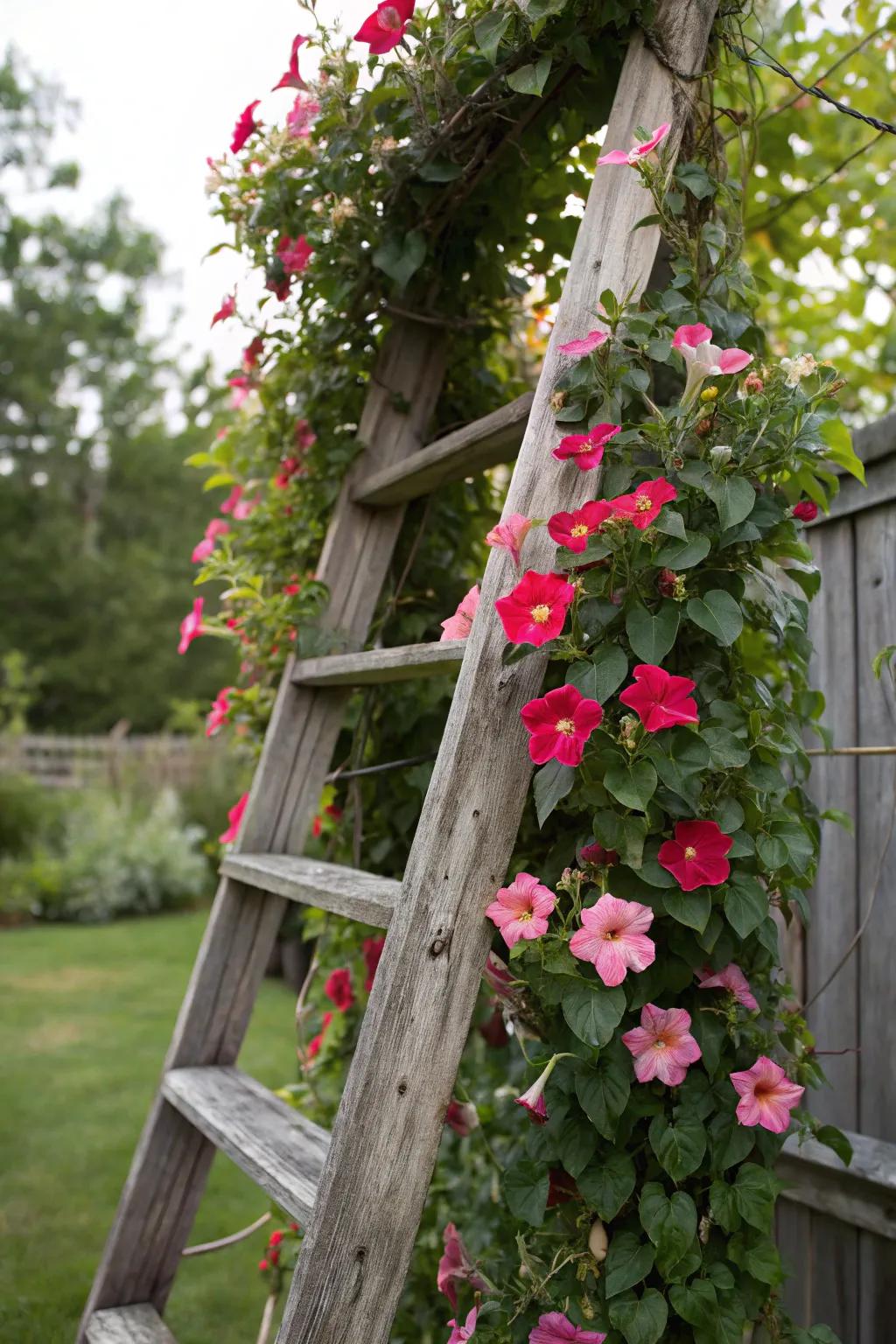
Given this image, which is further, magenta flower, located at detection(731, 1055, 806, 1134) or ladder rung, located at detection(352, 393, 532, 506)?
ladder rung, located at detection(352, 393, 532, 506)

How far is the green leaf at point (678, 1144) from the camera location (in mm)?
1031

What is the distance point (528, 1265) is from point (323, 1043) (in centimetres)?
92

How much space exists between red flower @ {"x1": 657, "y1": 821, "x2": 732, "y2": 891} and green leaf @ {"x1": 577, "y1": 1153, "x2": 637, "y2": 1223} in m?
0.30

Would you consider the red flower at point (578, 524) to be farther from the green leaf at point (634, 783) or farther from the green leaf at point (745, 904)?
the green leaf at point (745, 904)

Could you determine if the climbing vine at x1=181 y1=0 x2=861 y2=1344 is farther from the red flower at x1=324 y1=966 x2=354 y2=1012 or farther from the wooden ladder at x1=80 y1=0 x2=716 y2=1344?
the red flower at x1=324 y1=966 x2=354 y2=1012

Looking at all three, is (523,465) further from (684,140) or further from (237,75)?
(237,75)

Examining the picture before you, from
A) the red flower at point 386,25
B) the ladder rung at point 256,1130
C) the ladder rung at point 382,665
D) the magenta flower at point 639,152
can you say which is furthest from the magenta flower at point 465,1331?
the red flower at point 386,25

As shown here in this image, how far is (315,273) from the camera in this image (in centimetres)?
153

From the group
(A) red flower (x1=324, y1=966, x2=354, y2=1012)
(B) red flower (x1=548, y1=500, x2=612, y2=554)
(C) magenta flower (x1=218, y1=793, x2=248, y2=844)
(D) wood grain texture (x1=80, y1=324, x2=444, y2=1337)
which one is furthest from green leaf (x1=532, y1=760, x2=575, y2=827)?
(A) red flower (x1=324, y1=966, x2=354, y2=1012)

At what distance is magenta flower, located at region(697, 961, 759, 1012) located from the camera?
1.10 metres

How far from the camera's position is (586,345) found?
110 centimetres

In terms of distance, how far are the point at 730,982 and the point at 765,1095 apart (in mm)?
116

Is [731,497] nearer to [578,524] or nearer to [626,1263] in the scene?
[578,524]

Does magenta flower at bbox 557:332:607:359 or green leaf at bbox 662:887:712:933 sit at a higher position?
magenta flower at bbox 557:332:607:359
